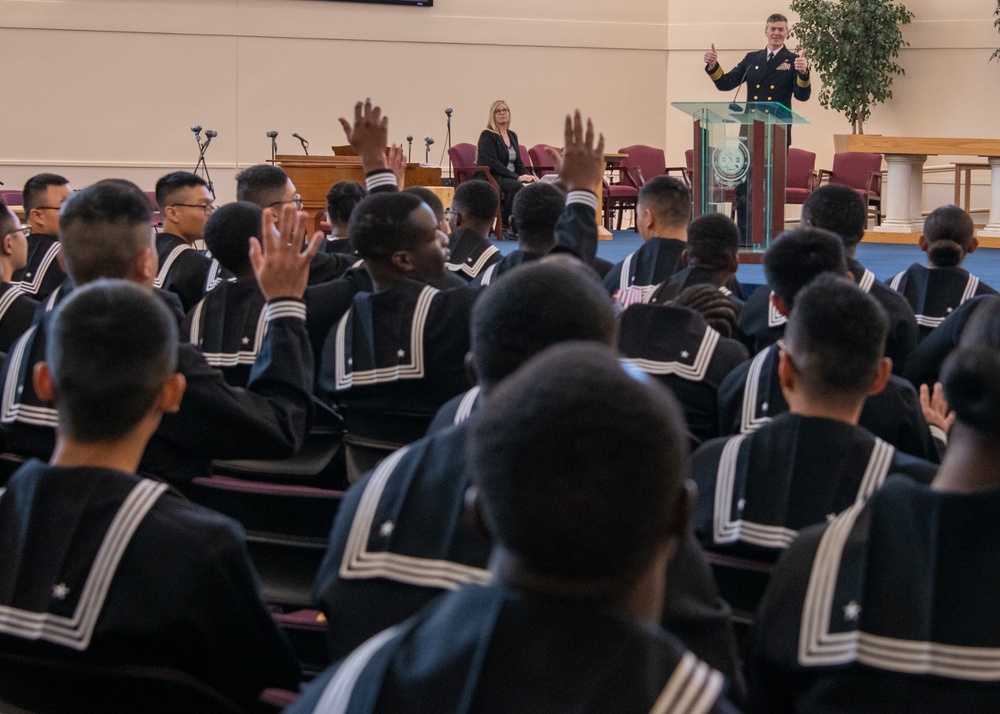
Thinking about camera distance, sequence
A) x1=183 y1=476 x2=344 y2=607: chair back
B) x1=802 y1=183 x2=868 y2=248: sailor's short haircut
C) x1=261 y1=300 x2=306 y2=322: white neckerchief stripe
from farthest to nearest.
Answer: x1=802 y1=183 x2=868 y2=248: sailor's short haircut
x1=261 y1=300 x2=306 y2=322: white neckerchief stripe
x1=183 y1=476 x2=344 y2=607: chair back

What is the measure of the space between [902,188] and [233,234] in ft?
23.8

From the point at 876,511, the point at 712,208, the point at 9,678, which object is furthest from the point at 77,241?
the point at 712,208

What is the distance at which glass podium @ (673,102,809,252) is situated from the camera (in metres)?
6.48

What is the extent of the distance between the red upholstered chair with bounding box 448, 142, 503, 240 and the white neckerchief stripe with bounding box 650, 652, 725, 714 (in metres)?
8.15

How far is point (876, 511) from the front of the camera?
4.38 feet

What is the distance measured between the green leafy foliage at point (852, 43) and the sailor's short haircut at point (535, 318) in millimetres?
10417

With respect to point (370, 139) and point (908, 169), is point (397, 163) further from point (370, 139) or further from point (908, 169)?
point (908, 169)

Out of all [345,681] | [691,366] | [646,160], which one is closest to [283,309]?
[691,366]

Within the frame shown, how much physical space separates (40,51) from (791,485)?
423 inches

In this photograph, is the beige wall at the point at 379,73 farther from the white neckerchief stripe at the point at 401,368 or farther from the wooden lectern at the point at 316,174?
the white neckerchief stripe at the point at 401,368

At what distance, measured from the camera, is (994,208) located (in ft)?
28.9

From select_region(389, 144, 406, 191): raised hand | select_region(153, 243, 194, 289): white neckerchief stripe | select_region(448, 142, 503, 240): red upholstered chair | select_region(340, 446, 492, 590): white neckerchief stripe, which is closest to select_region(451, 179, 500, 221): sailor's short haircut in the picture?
select_region(389, 144, 406, 191): raised hand

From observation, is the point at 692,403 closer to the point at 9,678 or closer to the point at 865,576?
the point at 865,576

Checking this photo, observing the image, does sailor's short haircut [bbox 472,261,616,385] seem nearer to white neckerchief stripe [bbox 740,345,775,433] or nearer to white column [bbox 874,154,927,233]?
white neckerchief stripe [bbox 740,345,775,433]
